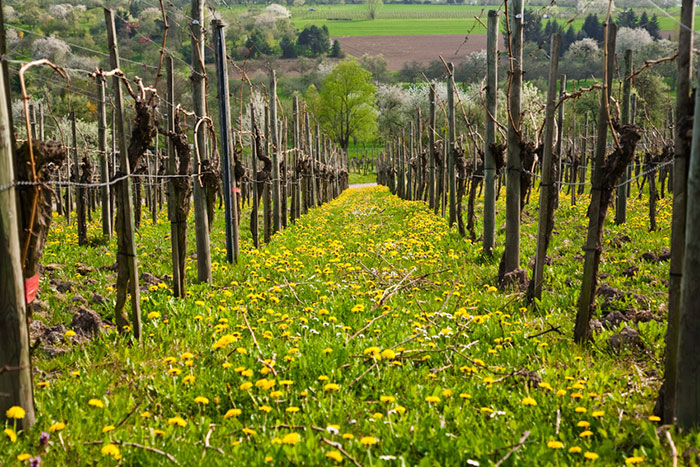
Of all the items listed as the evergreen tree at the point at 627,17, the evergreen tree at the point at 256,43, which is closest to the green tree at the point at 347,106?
the evergreen tree at the point at 256,43

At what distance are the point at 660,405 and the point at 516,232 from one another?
4.55 metres

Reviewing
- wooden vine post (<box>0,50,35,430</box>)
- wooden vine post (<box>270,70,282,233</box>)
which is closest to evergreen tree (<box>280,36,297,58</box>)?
wooden vine post (<box>270,70,282,233</box>)

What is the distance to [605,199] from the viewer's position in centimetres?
498

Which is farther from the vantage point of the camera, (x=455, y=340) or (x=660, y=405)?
(x=455, y=340)

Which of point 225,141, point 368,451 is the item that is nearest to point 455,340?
point 368,451

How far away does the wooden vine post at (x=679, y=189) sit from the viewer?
3479mm

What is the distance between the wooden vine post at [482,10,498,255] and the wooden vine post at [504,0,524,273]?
1437mm

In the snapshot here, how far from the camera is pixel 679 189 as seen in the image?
3523 millimetres

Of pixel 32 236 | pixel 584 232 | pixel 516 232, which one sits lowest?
pixel 584 232

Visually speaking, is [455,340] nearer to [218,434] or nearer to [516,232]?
[218,434]

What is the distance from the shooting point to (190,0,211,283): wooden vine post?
28.1 feet

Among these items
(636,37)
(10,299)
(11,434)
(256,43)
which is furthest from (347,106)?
(11,434)

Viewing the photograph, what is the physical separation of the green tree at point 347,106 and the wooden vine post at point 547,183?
81.0m

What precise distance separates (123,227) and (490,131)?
695cm
